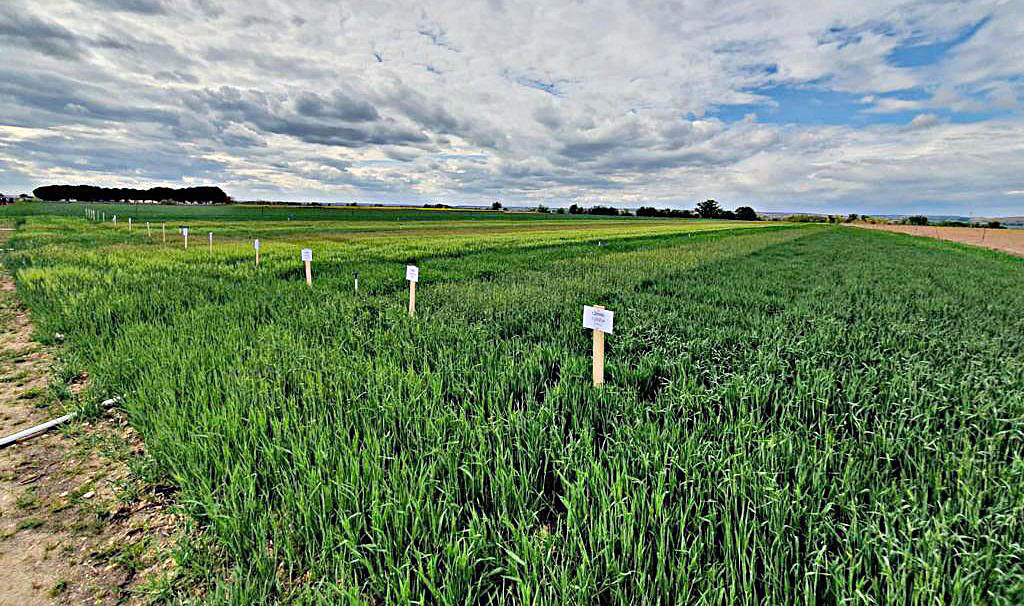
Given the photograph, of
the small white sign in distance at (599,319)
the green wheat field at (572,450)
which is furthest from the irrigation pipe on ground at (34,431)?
the small white sign in distance at (599,319)

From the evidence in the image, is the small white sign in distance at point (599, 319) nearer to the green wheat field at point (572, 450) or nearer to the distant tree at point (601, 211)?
the green wheat field at point (572, 450)

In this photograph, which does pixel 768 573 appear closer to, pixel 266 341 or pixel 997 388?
pixel 997 388

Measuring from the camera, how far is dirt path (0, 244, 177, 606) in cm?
224

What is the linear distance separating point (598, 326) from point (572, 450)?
120 cm

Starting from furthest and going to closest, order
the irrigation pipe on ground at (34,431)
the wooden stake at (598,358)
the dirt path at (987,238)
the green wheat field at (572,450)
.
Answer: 1. the dirt path at (987,238)
2. the wooden stake at (598,358)
3. the irrigation pipe on ground at (34,431)
4. the green wheat field at (572,450)

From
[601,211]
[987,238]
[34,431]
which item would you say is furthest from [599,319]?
[601,211]

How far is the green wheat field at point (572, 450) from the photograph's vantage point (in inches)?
77.6

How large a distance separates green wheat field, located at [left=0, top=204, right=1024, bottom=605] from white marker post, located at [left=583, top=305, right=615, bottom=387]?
0.65ft

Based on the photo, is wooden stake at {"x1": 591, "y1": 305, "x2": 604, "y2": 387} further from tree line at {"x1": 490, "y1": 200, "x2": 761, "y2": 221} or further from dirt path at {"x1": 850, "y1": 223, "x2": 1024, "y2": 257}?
tree line at {"x1": 490, "y1": 200, "x2": 761, "y2": 221}

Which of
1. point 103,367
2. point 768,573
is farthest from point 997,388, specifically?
point 103,367

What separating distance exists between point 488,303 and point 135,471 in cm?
540

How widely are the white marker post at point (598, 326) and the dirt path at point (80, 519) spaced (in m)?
3.09

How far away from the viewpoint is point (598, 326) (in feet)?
11.9

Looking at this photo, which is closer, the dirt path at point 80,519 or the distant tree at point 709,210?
the dirt path at point 80,519
